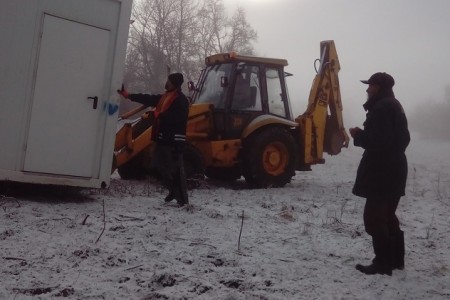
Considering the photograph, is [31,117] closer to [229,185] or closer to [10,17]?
[10,17]

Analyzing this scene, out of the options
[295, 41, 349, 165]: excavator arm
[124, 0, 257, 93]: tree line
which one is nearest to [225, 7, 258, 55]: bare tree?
[124, 0, 257, 93]: tree line

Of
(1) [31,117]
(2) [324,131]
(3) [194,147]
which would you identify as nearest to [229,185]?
(3) [194,147]

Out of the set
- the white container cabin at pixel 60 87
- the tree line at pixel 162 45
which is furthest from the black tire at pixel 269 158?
the tree line at pixel 162 45

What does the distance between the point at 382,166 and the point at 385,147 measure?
0.18 metres

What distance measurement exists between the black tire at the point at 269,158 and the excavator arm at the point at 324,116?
1.40 ft

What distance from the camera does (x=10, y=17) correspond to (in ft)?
19.3

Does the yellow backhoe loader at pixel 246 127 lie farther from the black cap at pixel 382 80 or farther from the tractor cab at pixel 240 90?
the black cap at pixel 382 80

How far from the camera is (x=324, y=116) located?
10.6 m

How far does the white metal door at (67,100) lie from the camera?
6172mm

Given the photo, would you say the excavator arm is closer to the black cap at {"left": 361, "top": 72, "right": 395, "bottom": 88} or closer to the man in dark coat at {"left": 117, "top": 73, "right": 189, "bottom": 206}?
the man in dark coat at {"left": 117, "top": 73, "right": 189, "bottom": 206}

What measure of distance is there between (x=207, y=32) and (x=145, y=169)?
38085 millimetres

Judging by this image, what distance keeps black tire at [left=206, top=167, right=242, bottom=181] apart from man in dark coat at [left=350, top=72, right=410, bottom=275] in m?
6.01

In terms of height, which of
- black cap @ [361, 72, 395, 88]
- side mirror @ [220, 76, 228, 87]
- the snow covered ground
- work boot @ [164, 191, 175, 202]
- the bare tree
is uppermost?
the bare tree

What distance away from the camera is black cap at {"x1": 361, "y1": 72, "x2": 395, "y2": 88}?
15.0 feet
